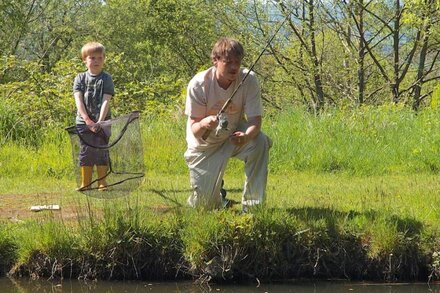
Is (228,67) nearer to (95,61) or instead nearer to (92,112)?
(95,61)

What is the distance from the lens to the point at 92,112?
856cm

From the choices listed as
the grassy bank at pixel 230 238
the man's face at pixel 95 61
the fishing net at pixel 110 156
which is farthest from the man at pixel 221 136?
the man's face at pixel 95 61

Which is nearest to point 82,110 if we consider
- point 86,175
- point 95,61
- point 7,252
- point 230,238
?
point 95,61

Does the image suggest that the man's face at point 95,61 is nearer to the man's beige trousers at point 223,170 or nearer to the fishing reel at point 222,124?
the man's beige trousers at point 223,170

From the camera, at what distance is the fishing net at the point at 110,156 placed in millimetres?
8148

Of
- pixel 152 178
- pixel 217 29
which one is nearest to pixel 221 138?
pixel 152 178

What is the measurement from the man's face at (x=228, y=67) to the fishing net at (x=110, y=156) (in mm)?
1357

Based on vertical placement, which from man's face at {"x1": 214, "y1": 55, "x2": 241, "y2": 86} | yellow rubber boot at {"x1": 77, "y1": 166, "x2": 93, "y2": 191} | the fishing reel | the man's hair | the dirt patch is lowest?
the dirt patch

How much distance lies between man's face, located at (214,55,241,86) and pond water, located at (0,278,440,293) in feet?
5.93

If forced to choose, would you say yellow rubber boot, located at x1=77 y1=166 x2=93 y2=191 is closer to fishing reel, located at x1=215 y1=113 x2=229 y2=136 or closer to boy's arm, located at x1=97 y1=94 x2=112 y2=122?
boy's arm, located at x1=97 y1=94 x2=112 y2=122

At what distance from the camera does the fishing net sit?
8148mm

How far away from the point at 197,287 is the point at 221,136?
4.46 ft

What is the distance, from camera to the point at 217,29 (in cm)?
2555

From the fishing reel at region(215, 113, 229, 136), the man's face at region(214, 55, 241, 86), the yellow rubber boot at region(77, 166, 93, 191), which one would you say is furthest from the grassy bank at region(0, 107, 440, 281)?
the man's face at region(214, 55, 241, 86)
